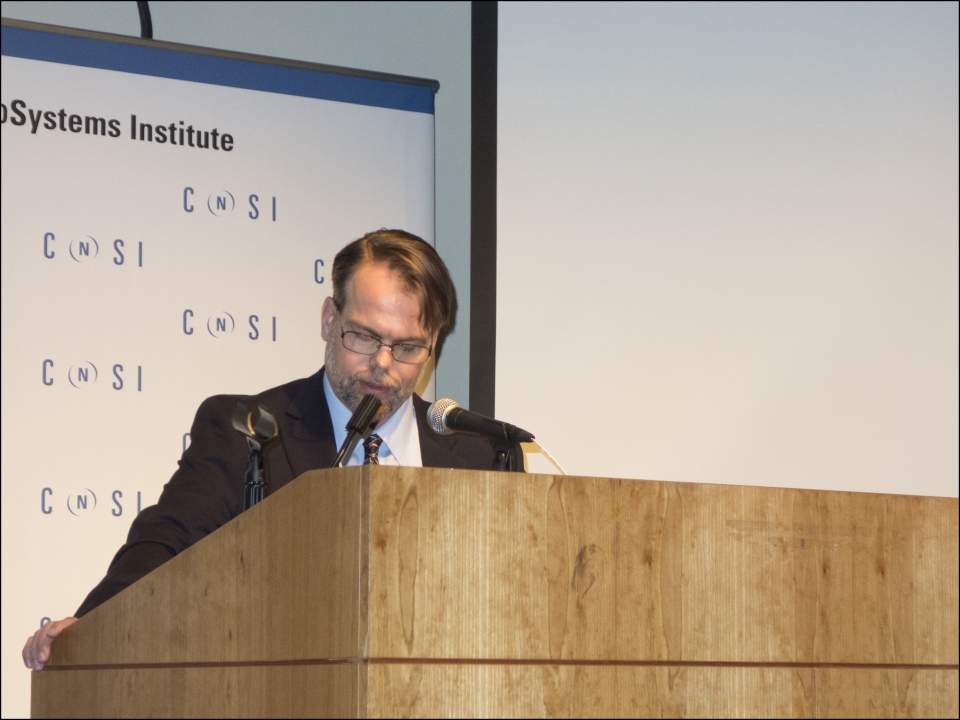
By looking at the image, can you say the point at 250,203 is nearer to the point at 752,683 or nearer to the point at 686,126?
the point at 686,126

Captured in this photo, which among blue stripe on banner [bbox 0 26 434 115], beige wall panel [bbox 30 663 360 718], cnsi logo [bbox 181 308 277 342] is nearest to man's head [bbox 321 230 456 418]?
cnsi logo [bbox 181 308 277 342]

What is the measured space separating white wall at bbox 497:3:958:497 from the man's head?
523 millimetres

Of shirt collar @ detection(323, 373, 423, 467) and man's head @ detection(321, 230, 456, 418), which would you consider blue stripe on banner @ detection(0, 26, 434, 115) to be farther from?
shirt collar @ detection(323, 373, 423, 467)

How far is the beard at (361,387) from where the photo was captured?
2424 millimetres

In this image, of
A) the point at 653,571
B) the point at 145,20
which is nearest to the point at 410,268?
the point at 145,20

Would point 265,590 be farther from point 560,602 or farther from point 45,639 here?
point 45,639

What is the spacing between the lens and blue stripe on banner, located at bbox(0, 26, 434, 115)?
9.11 feet

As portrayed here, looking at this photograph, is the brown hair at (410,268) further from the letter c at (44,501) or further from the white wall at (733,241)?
the letter c at (44,501)

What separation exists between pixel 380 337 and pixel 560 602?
4.30 feet

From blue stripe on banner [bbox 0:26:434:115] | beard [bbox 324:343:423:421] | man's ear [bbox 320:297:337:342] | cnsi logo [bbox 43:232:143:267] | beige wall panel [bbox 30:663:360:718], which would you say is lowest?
beige wall panel [bbox 30:663:360:718]

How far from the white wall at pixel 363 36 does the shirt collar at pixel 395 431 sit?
30.9 inches

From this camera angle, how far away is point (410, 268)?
246 centimetres

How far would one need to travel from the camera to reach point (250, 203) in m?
2.99

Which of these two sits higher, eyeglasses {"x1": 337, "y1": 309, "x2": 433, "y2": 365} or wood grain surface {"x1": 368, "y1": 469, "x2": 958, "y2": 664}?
eyeglasses {"x1": 337, "y1": 309, "x2": 433, "y2": 365}
